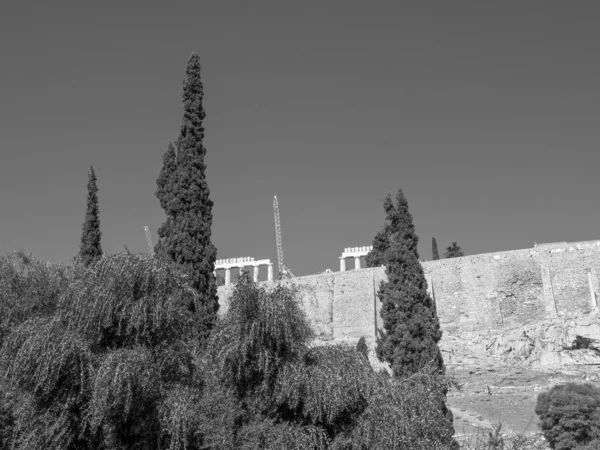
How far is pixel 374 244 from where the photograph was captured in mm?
45375

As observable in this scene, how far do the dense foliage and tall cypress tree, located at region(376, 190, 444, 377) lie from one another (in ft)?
17.2

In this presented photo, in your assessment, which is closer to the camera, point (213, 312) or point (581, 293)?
point (213, 312)

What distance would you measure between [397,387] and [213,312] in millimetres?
6710

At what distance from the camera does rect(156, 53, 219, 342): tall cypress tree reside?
1769 centimetres

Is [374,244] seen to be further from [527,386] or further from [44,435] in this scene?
[44,435]

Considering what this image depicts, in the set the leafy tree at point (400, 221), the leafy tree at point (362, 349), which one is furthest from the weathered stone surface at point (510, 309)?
the leafy tree at point (400, 221)

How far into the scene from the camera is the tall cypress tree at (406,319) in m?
18.7

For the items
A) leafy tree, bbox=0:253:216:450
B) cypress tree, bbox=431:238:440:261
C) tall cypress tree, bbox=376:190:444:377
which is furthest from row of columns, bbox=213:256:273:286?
leafy tree, bbox=0:253:216:450

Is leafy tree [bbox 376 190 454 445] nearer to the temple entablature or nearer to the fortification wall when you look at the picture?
the fortification wall

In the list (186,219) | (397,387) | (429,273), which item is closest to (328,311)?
(429,273)

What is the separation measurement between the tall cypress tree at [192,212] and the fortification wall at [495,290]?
1581 cm

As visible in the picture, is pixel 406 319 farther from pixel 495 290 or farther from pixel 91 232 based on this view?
pixel 495 290

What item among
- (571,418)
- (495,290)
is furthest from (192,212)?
(495,290)

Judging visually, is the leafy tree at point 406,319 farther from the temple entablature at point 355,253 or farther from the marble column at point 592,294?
the temple entablature at point 355,253
